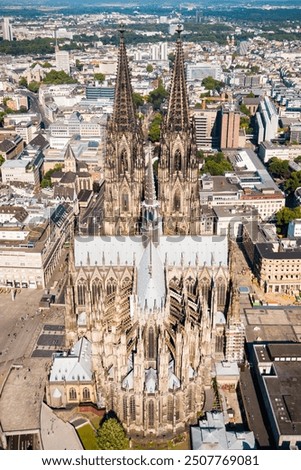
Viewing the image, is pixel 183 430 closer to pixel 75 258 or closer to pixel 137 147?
pixel 75 258

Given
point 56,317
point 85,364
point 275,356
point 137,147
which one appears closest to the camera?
point 85,364

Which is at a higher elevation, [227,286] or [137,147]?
[137,147]

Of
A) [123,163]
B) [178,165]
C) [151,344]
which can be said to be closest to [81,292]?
[151,344]

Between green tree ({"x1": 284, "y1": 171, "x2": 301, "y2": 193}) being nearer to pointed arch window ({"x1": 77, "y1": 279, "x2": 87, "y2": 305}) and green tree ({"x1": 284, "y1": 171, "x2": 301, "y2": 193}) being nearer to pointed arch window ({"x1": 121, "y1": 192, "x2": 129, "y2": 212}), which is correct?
pointed arch window ({"x1": 121, "y1": 192, "x2": 129, "y2": 212})

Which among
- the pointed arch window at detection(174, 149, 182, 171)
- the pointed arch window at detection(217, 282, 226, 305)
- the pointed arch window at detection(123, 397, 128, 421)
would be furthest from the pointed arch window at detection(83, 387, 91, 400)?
the pointed arch window at detection(174, 149, 182, 171)

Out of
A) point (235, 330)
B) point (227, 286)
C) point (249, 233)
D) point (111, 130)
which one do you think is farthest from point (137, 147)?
point (249, 233)

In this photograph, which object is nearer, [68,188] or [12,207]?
[12,207]

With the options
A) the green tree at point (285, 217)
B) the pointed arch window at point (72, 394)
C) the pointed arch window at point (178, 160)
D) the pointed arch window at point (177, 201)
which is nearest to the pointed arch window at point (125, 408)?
the pointed arch window at point (72, 394)

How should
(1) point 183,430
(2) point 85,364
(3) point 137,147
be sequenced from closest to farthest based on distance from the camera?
(1) point 183,430
(2) point 85,364
(3) point 137,147
